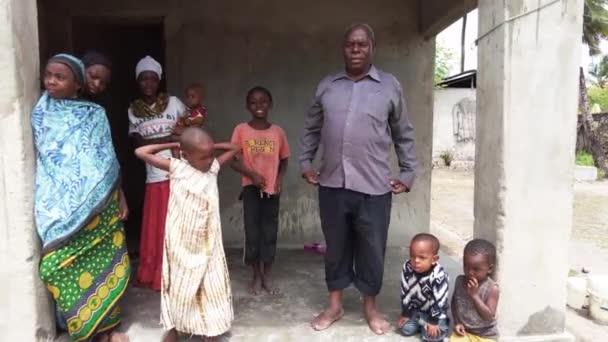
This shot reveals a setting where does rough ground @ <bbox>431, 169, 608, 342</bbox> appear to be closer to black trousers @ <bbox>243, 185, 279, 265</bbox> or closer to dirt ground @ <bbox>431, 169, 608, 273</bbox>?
dirt ground @ <bbox>431, 169, 608, 273</bbox>

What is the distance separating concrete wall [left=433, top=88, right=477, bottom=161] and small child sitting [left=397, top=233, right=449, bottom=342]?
1473 centimetres

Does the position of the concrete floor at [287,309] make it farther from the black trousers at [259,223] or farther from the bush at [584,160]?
the bush at [584,160]

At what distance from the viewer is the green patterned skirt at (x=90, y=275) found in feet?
8.54

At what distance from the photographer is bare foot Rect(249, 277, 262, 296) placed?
11.8 feet

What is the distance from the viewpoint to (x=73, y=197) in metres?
2.59

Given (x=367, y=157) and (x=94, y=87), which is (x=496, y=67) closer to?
(x=367, y=157)

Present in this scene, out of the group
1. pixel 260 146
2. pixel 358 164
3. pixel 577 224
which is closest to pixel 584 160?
pixel 577 224

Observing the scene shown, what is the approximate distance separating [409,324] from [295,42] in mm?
3035

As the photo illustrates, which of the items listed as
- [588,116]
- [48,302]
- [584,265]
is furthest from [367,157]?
[588,116]

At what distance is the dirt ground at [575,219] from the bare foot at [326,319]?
98.8 inches

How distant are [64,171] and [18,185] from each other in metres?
0.23

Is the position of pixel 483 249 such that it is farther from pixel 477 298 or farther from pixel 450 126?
pixel 450 126

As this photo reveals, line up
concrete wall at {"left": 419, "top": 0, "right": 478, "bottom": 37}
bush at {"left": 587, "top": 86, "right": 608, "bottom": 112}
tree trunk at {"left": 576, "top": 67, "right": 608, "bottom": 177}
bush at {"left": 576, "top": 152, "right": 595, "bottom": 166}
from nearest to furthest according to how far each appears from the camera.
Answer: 1. concrete wall at {"left": 419, "top": 0, "right": 478, "bottom": 37}
2. tree trunk at {"left": 576, "top": 67, "right": 608, "bottom": 177}
3. bush at {"left": 576, "top": 152, "right": 595, "bottom": 166}
4. bush at {"left": 587, "top": 86, "right": 608, "bottom": 112}

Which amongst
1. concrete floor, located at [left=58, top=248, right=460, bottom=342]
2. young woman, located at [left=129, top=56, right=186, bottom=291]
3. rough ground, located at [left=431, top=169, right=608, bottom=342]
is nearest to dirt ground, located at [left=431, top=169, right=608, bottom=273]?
rough ground, located at [left=431, top=169, right=608, bottom=342]
